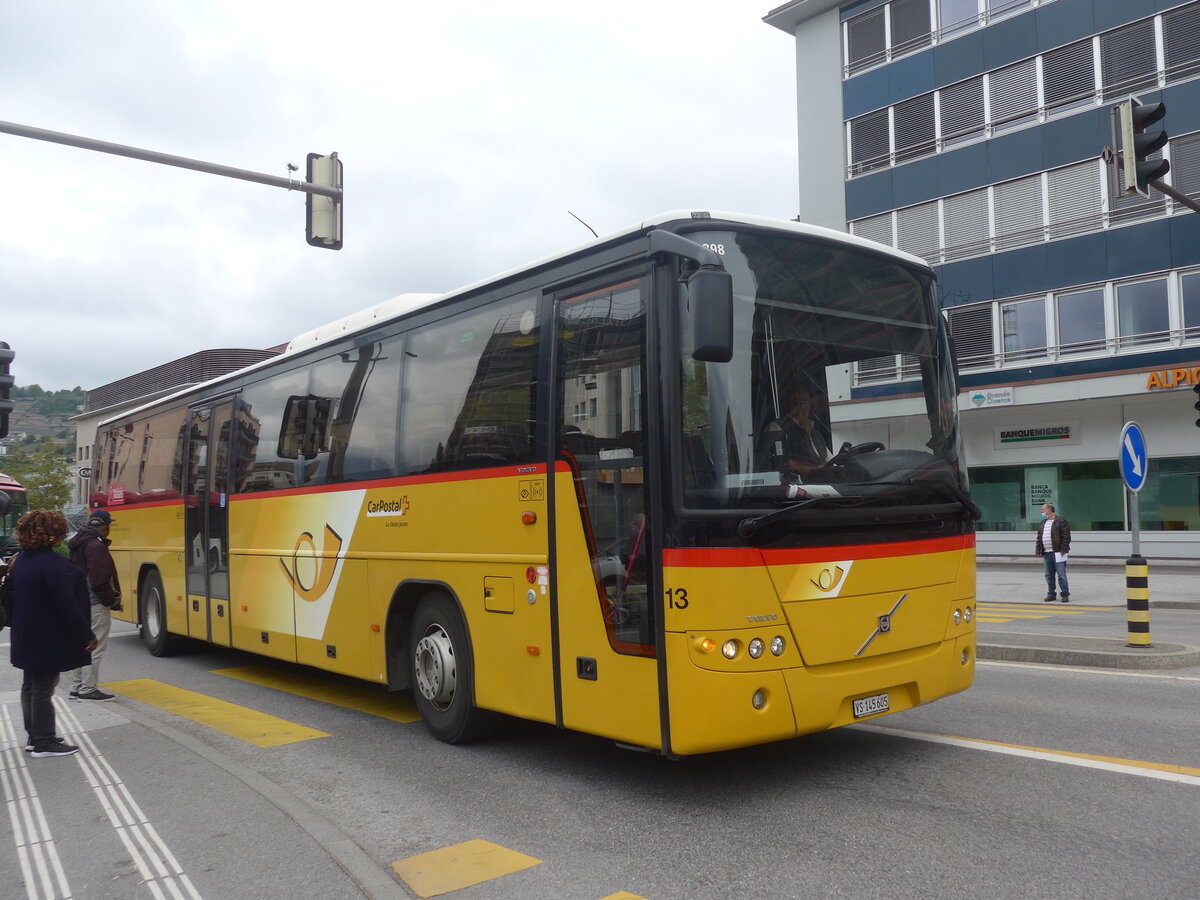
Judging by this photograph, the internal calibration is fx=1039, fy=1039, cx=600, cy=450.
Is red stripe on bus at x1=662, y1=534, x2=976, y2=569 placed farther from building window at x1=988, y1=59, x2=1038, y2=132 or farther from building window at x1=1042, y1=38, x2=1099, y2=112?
building window at x1=988, y1=59, x2=1038, y2=132

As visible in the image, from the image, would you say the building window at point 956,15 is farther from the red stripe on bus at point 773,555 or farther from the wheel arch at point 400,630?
the red stripe on bus at point 773,555

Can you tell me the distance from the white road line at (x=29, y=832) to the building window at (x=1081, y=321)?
91.4 feet

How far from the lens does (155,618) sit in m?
13.2

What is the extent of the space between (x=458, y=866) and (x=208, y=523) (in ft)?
25.0

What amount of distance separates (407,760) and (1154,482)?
2706 cm

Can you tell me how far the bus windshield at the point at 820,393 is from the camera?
17.8 ft

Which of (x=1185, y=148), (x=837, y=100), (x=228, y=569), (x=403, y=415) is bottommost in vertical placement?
(x=228, y=569)

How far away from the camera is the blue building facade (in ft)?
90.1

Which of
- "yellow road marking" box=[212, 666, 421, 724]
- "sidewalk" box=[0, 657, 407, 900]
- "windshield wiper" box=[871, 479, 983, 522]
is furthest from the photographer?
"yellow road marking" box=[212, 666, 421, 724]

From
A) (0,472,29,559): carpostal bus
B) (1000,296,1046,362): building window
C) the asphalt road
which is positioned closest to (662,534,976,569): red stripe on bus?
the asphalt road

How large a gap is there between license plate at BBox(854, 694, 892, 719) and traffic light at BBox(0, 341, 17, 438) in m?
8.88

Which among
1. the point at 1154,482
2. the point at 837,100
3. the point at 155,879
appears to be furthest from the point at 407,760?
the point at 837,100

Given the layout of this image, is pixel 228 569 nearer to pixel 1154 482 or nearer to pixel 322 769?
pixel 322 769

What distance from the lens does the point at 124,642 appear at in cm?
1519
